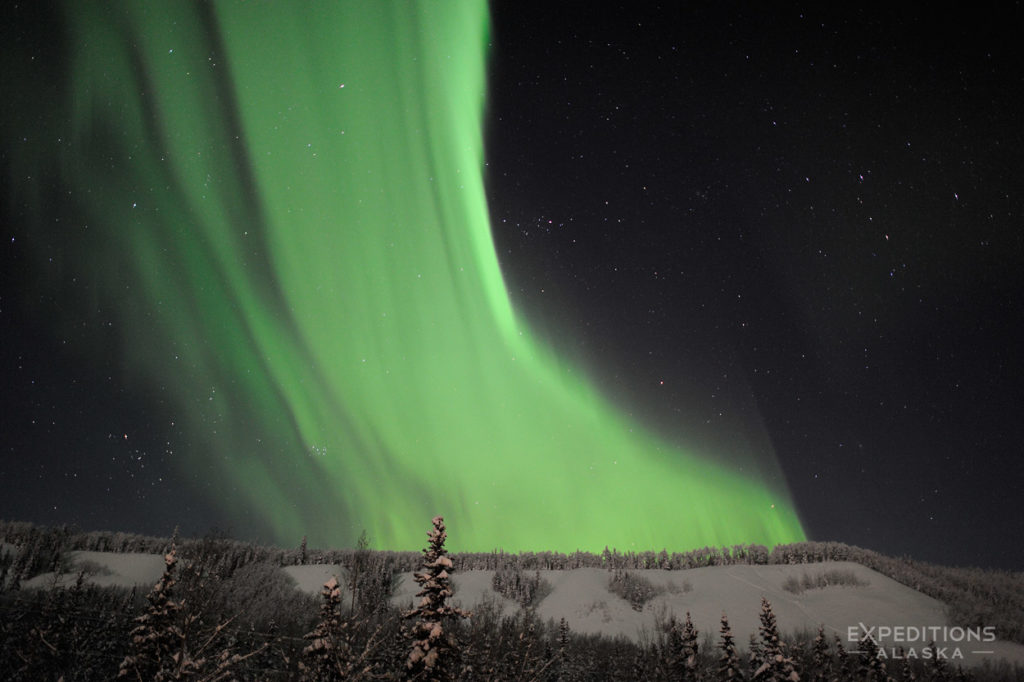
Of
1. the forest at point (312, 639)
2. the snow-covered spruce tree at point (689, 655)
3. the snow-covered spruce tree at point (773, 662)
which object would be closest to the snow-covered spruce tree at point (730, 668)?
the forest at point (312, 639)

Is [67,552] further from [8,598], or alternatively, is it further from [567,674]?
[567,674]

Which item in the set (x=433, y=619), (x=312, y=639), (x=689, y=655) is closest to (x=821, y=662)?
(x=689, y=655)

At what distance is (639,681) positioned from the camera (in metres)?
68.6

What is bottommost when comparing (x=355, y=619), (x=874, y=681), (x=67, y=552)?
(x=874, y=681)

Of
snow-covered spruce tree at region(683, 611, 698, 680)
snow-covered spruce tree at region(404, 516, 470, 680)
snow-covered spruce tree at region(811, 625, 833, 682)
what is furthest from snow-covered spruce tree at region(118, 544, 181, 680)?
snow-covered spruce tree at region(811, 625, 833, 682)

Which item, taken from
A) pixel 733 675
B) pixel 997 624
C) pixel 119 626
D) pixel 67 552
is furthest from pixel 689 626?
pixel 997 624

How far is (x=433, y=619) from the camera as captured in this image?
19453 millimetres

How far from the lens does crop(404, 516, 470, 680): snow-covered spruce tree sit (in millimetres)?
19078

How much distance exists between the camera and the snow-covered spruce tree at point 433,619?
1908cm

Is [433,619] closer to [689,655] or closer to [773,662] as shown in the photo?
[773,662]

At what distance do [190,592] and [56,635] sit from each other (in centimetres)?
4166

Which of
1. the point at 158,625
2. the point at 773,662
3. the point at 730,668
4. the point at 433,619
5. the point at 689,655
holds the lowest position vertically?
the point at 730,668

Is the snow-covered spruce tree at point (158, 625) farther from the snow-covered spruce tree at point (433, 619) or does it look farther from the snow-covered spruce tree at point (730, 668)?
the snow-covered spruce tree at point (730, 668)

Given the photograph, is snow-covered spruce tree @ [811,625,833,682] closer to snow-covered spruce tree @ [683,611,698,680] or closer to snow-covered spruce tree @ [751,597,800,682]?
snow-covered spruce tree @ [683,611,698,680]
